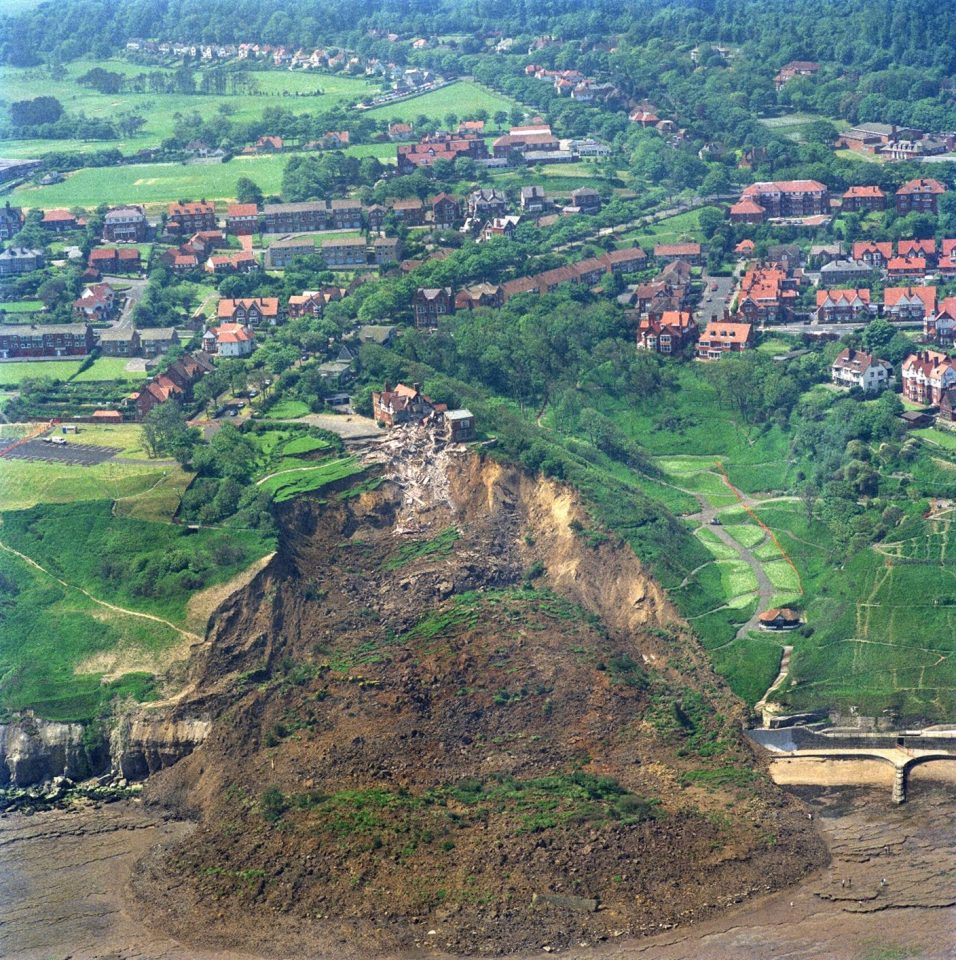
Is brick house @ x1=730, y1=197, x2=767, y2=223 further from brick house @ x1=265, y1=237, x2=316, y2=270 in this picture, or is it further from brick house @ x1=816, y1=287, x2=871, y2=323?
brick house @ x1=265, y1=237, x2=316, y2=270

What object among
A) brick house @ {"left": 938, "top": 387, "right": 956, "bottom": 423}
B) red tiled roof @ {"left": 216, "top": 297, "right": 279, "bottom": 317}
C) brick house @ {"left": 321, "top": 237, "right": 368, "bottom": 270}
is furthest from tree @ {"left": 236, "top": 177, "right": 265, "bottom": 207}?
brick house @ {"left": 938, "top": 387, "right": 956, "bottom": 423}

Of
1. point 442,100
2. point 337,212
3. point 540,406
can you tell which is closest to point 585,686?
point 540,406

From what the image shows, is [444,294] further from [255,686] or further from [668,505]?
[255,686]

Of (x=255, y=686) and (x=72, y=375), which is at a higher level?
(x=72, y=375)

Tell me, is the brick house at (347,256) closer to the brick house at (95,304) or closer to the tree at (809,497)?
the brick house at (95,304)

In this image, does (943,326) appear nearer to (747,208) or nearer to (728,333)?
(728,333)

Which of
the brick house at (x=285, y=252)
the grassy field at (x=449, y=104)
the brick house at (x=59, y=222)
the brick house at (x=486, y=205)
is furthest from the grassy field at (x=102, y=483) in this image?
the grassy field at (x=449, y=104)
